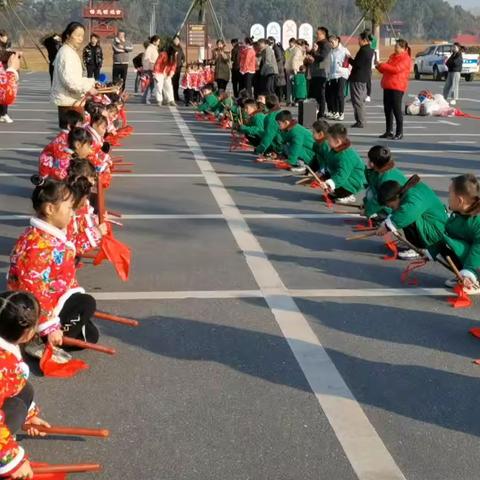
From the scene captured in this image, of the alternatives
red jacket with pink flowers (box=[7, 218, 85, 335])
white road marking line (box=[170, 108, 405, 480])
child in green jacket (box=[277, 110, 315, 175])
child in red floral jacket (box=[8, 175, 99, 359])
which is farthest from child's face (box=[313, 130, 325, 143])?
red jacket with pink flowers (box=[7, 218, 85, 335])

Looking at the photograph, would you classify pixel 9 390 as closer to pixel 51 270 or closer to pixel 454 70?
pixel 51 270

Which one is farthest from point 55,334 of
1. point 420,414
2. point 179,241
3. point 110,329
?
point 179,241

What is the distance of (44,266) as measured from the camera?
4.39m

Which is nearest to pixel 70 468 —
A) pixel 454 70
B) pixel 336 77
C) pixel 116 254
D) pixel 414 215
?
pixel 116 254

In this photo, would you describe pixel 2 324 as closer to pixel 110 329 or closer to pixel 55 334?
pixel 55 334

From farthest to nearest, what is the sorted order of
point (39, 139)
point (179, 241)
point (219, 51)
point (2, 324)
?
point (219, 51)
point (39, 139)
point (179, 241)
point (2, 324)

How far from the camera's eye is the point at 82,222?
5512 mm

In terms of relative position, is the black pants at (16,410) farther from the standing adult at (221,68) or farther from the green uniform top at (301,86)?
the standing adult at (221,68)

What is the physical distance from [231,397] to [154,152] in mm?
9069

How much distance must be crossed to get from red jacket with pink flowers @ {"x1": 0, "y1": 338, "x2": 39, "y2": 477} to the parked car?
35596 millimetres

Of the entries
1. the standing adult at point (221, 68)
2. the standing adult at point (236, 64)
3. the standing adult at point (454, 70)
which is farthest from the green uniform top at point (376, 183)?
the standing adult at point (454, 70)

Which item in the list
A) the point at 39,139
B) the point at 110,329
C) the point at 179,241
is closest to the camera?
the point at 110,329

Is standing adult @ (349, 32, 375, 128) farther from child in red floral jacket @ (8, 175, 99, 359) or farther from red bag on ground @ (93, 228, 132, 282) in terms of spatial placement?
child in red floral jacket @ (8, 175, 99, 359)

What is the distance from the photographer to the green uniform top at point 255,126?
12.9 metres
